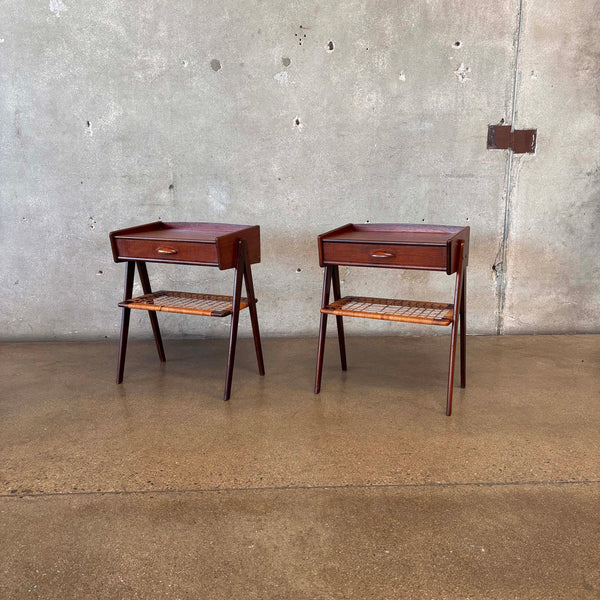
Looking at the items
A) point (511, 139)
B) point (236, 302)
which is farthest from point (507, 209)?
point (236, 302)

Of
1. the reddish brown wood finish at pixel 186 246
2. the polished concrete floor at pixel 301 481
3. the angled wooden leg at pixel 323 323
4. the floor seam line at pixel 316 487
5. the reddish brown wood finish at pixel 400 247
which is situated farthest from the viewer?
the angled wooden leg at pixel 323 323

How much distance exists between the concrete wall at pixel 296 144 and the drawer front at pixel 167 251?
34.5 inches

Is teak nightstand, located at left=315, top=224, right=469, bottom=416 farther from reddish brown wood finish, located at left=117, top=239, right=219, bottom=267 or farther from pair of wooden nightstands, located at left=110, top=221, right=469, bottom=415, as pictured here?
reddish brown wood finish, located at left=117, top=239, right=219, bottom=267

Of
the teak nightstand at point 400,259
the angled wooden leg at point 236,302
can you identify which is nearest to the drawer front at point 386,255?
the teak nightstand at point 400,259

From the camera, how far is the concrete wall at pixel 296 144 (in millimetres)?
3773

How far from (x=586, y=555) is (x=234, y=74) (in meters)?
3.33

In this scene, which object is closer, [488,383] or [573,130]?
[488,383]

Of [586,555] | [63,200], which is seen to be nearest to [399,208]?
[63,200]

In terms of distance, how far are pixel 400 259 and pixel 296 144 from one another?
4.73 feet

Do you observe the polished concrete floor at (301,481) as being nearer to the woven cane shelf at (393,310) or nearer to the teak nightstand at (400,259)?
the teak nightstand at (400,259)

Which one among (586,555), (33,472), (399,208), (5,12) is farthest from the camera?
(399,208)

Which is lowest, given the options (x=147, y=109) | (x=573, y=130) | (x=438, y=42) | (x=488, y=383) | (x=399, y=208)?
(x=488, y=383)

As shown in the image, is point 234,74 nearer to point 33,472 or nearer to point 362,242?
point 362,242

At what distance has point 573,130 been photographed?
392cm
